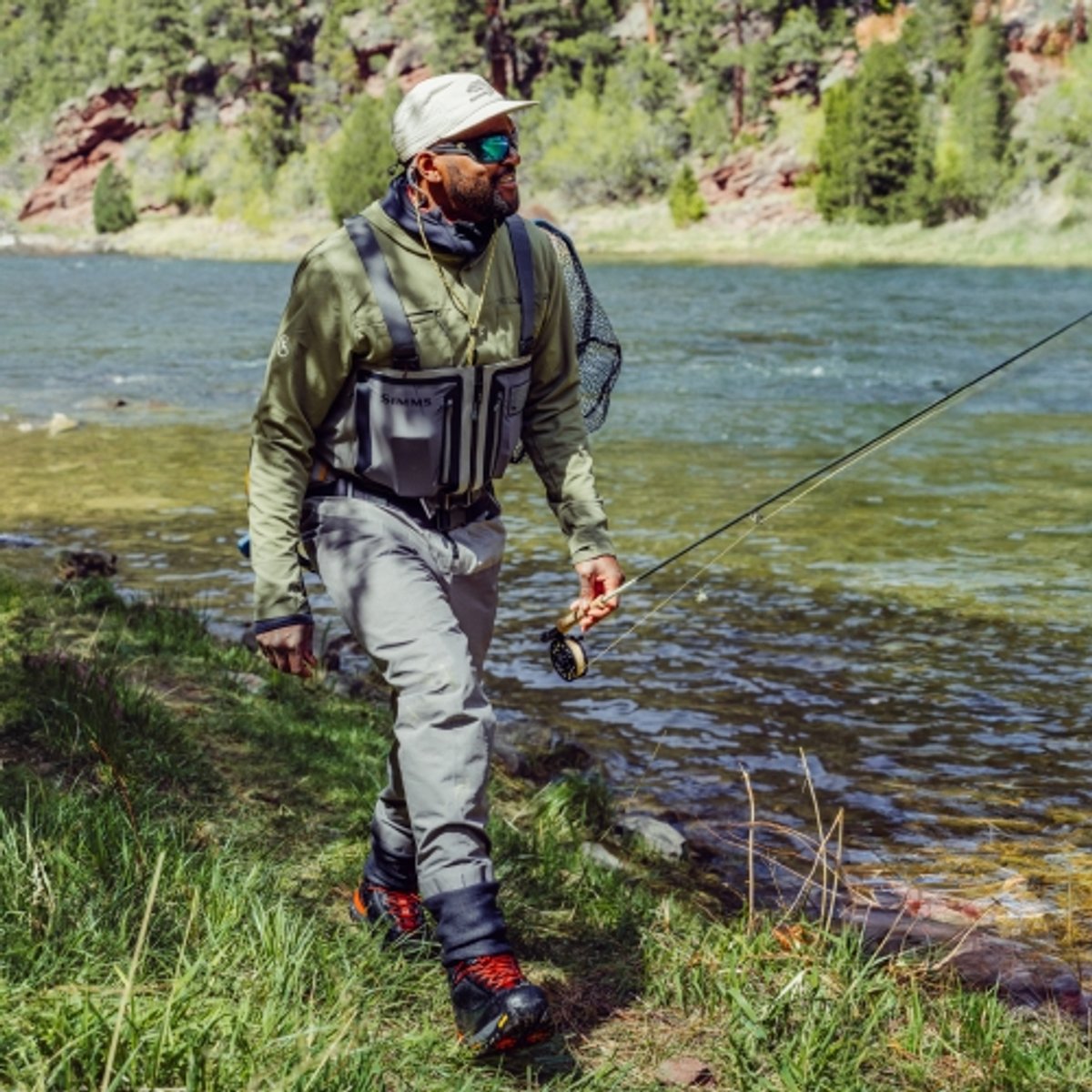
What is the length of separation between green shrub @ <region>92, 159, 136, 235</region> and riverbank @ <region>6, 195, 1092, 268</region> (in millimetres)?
5280

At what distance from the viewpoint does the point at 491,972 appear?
3.30 metres

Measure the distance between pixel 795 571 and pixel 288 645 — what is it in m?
7.15

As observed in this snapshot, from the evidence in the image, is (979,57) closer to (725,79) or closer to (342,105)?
(725,79)

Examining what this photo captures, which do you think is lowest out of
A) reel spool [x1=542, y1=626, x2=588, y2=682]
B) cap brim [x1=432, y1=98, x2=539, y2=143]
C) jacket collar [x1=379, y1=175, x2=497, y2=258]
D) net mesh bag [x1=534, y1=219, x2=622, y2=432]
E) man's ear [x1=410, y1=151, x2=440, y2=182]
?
reel spool [x1=542, y1=626, x2=588, y2=682]

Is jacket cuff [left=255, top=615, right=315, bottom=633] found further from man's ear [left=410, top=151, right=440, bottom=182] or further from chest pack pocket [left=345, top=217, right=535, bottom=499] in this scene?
man's ear [left=410, top=151, right=440, bottom=182]

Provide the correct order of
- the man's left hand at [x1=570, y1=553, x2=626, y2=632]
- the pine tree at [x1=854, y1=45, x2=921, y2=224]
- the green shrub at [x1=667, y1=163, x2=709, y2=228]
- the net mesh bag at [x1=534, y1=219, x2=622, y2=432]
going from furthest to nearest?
1. the green shrub at [x1=667, y1=163, x2=709, y2=228]
2. the pine tree at [x1=854, y1=45, x2=921, y2=224]
3. the net mesh bag at [x1=534, y1=219, x2=622, y2=432]
4. the man's left hand at [x1=570, y1=553, x2=626, y2=632]

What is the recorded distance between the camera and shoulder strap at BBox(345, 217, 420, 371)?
3.60 meters

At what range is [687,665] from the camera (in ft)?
26.8

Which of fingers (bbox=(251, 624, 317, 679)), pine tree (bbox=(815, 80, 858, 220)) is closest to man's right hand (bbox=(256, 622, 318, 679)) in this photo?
fingers (bbox=(251, 624, 317, 679))

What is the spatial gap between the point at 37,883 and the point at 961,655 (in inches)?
235

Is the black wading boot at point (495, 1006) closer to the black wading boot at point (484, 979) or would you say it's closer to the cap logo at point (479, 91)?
the black wading boot at point (484, 979)

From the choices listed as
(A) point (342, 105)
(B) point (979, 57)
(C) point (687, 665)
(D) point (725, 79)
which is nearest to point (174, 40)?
(A) point (342, 105)

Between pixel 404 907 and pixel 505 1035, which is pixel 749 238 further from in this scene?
pixel 505 1035

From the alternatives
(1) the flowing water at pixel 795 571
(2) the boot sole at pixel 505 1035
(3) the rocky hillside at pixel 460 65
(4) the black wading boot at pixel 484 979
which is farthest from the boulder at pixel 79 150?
(2) the boot sole at pixel 505 1035
